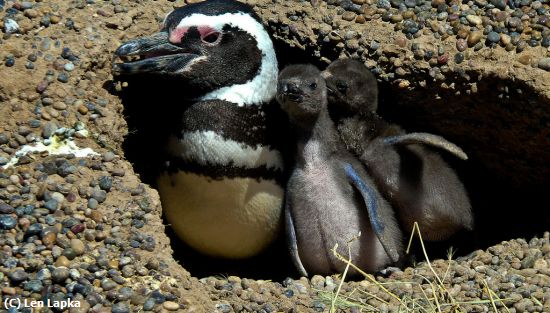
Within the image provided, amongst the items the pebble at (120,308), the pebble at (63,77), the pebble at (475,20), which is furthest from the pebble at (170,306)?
the pebble at (475,20)

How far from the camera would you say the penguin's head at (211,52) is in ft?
12.6

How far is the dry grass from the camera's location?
137 inches

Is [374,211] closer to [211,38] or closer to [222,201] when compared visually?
[222,201]

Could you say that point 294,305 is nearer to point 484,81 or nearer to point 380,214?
point 380,214

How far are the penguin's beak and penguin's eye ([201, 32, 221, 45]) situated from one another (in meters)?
0.08

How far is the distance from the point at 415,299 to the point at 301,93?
1.01 metres

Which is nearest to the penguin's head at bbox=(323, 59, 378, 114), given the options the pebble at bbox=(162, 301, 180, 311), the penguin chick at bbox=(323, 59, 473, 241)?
the penguin chick at bbox=(323, 59, 473, 241)

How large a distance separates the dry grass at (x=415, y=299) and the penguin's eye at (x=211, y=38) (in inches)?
43.7

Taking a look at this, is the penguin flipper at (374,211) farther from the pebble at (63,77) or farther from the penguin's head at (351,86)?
the pebble at (63,77)

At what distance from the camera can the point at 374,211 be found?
3.89 metres

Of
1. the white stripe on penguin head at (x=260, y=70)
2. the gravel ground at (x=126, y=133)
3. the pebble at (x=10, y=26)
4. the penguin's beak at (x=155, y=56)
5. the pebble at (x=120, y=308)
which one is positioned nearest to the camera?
the pebble at (x=120, y=308)

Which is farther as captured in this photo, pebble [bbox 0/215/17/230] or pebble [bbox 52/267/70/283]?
pebble [bbox 0/215/17/230]

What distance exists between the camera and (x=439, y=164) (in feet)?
13.7

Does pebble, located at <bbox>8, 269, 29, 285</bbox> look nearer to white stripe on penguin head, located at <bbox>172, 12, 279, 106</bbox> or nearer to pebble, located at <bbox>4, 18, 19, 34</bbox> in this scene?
white stripe on penguin head, located at <bbox>172, 12, 279, 106</bbox>
